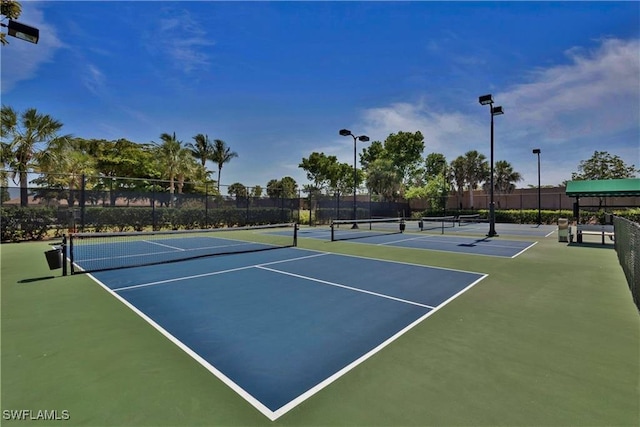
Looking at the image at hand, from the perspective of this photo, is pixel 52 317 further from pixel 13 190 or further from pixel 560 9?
pixel 560 9

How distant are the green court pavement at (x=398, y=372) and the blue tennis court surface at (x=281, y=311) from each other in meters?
0.21

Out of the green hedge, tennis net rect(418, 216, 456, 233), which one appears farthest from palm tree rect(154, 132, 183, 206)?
tennis net rect(418, 216, 456, 233)

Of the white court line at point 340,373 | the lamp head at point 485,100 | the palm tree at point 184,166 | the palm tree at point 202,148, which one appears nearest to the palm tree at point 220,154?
the palm tree at point 202,148

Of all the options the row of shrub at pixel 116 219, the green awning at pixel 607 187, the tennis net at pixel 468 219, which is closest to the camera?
the row of shrub at pixel 116 219

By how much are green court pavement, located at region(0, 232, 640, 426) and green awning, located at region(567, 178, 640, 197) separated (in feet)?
54.7

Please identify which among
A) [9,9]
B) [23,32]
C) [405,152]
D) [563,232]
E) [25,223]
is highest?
[405,152]

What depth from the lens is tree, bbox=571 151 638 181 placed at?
4459 cm

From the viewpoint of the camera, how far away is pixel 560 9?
10.8 metres

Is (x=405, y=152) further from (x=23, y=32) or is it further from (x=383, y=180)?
(x=23, y=32)

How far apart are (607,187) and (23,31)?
1060 inches

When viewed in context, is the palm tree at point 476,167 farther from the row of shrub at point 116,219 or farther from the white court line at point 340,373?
the white court line at point 340,373

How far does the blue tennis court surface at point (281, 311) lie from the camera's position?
329 centimetres

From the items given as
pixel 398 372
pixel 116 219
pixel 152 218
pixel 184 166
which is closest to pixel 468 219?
pixel 152 218

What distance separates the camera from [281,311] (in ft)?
17.1
